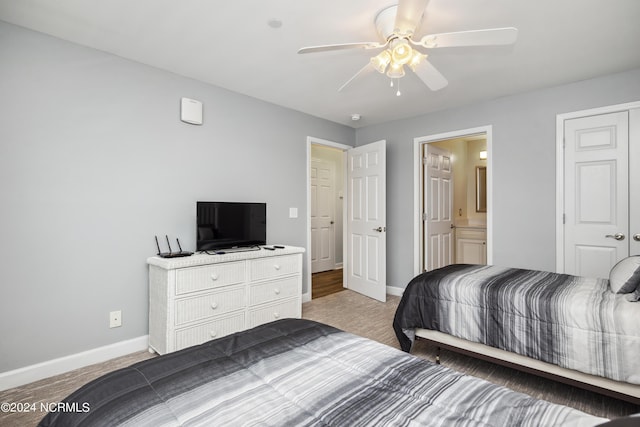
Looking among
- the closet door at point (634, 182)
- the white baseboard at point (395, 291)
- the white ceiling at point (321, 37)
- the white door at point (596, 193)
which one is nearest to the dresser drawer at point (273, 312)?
the white baseboard at point (395, 291)

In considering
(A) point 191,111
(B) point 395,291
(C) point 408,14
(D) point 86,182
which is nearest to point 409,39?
(C) point 408,14

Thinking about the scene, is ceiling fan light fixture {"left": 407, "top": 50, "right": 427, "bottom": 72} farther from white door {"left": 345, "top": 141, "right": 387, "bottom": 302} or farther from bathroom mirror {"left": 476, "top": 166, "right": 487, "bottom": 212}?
bathroom mirror {"left": 476, "top": 166, "right": 487, "bottom": 212}

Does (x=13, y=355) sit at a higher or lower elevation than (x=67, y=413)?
lower

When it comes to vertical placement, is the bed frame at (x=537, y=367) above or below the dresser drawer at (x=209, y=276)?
below

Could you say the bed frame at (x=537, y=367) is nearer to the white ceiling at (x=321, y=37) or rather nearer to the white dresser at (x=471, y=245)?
the white ceiling at (x=321, y=37)

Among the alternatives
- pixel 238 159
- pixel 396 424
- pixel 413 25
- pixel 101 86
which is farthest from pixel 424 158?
pixel 396 424

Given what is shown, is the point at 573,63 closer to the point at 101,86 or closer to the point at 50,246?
the point at 101,86

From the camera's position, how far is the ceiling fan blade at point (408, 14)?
5.04ft

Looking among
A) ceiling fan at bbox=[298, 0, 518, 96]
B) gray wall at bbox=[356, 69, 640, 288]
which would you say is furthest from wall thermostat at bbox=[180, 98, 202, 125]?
gray wall at bbox=[356, 69, 640, 288]

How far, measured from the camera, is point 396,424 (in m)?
0.86

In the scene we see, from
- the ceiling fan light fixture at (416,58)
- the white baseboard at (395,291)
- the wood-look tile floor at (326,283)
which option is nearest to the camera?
the ceiling fan light fixture at (416,58)

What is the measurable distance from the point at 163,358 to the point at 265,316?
6.44 ft

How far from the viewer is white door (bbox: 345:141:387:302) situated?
4.28 m

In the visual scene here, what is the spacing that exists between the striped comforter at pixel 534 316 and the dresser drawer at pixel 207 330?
4.66 feet
